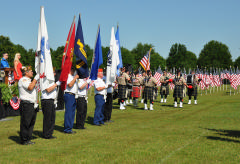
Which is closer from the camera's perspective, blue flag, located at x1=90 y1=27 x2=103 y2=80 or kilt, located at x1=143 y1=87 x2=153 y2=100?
blue flag, located at x1=90 y1=27 x2=103 y2=80

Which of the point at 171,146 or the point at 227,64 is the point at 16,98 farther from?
the point at 227,64

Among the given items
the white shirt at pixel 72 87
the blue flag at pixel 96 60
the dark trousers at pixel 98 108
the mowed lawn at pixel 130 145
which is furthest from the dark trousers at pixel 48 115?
the dark trousers at pixel 98 108

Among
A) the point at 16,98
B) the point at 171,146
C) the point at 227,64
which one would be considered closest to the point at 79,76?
the point at 171,146

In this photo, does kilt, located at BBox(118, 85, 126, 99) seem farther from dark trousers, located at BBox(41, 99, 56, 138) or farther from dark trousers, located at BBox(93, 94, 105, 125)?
dark trousers, located at BBox(41, 99, 56, 138)

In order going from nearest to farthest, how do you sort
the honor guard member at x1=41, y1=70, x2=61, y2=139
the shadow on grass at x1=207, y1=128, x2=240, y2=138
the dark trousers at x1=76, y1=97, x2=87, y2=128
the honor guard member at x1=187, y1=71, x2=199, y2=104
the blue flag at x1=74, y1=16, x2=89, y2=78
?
the honor guard member at x1=41, y1=70, x2=61, y2=139, the shadow on grass at x1=207, y1=128, x2=240, y2=138, the blue flag at x1=74, y1=16, x2=89, y2=78, the dark trousers at x1=76, y1=97, x2=87, y2=128, the honor guard member at x1=187, y1=71, x2=199, y2=104

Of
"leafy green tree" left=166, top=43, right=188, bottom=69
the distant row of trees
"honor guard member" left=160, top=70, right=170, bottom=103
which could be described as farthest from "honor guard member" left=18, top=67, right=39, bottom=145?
"leafy green tree" left=166, top=43, right=188, bottom=69

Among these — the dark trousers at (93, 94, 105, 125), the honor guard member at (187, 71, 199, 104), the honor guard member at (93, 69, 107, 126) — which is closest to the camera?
the honor guard member at (93, 69, 107, 126)

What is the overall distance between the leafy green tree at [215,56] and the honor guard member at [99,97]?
274 feet

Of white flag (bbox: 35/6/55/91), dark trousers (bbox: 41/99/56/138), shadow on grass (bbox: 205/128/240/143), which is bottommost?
shadow on grass (bbox: 205/128/240/143)

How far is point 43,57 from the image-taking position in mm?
8008

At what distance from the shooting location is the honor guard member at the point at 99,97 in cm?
1080

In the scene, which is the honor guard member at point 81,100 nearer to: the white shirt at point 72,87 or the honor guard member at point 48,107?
the white shirt at point 72,87

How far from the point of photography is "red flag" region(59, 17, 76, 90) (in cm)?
859

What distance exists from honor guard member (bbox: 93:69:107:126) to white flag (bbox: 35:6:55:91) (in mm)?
2878
